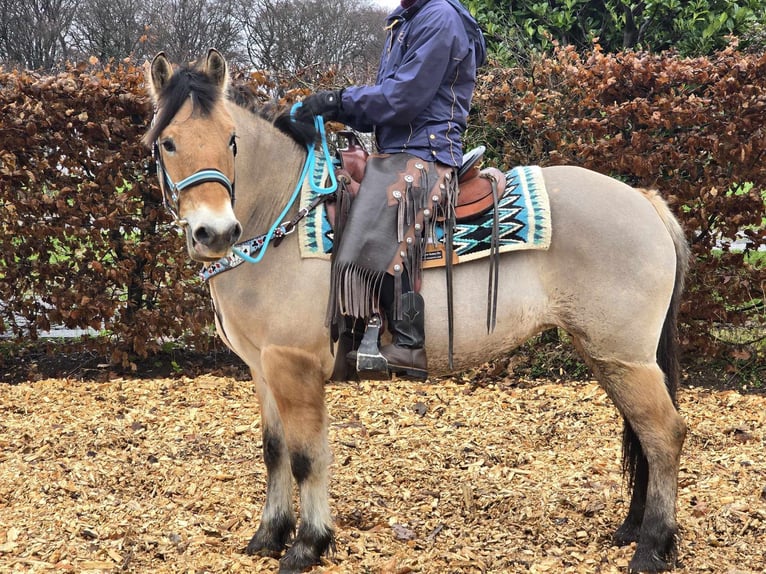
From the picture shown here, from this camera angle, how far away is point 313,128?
330 cm

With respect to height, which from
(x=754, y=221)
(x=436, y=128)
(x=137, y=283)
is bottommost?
(x=137, y=283)

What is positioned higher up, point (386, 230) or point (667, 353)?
point (386, 230)

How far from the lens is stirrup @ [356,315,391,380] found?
10.4 ft

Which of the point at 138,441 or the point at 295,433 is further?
the point at 138,441

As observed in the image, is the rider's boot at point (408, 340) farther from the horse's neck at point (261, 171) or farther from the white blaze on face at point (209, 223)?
the white blaze on face at point (209, 223)

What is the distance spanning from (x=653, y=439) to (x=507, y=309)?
855 millimetres

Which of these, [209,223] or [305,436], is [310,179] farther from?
[305,436]

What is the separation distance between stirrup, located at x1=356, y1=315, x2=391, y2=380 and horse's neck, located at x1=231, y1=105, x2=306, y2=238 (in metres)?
0.61

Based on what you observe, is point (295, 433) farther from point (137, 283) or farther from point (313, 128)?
point (137, 283)

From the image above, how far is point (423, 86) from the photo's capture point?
308cm

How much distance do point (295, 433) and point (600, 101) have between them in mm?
3873

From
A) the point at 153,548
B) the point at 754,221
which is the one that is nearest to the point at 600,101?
the point at 754,221

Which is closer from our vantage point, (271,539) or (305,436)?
(305,436)

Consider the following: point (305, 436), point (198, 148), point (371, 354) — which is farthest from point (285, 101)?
point (305, 436)
